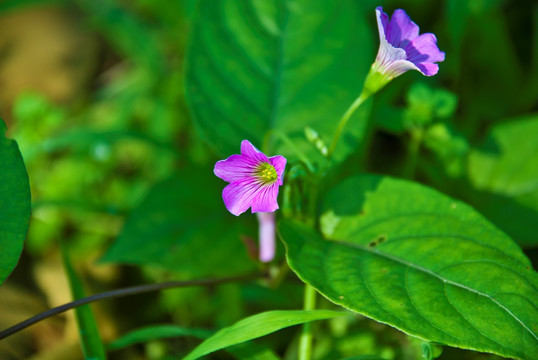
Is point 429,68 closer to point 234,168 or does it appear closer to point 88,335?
point 234,168

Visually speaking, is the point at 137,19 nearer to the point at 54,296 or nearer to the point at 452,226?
the point at 54,296

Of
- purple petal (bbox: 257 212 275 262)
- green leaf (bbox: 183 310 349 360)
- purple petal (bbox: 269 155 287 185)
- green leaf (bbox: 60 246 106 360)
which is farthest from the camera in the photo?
purple petal (bbox: 257 212 275 262)

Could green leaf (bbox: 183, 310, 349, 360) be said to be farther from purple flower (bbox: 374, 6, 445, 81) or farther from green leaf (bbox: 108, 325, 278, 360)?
purple flower (bbox: 374, 6, 445, 81)

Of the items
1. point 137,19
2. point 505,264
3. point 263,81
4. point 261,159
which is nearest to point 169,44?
point 137,19

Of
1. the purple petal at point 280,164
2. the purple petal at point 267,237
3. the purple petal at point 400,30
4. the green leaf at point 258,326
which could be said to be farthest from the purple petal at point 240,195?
the purple petal at point 400,30

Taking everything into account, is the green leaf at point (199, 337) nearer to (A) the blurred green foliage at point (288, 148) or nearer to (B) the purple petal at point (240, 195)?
(A) the blurred green foliage at point (288, 148)

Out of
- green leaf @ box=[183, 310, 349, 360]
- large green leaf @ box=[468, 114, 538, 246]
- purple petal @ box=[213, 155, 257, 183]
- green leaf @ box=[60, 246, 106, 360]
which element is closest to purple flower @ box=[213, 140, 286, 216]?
purple petal @ box=[213, 155, 257, 183]
